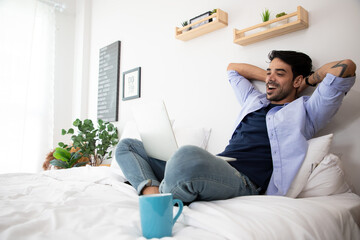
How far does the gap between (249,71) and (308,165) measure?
2.41 ft

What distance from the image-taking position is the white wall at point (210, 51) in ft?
4.70

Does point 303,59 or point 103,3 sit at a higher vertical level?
point 103,3

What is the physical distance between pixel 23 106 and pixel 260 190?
3.03 meters

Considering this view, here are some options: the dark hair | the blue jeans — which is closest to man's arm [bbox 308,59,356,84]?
the dark hair

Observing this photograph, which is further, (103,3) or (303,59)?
(103,3)

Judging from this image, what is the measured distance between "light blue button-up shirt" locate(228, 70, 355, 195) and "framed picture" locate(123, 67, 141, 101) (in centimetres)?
161

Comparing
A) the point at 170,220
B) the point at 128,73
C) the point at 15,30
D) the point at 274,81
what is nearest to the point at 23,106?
the point at 15,30

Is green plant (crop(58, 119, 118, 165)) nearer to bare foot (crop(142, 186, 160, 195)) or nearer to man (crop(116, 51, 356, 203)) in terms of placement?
man (crop(116, 51, 356, 203))

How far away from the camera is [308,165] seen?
123 centimetres

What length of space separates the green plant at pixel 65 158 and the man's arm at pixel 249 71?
1.77 m

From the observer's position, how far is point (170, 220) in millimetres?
676

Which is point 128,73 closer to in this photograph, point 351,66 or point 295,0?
point 295,0

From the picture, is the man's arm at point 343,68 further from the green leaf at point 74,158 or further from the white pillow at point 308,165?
the green leaf at point 74,158

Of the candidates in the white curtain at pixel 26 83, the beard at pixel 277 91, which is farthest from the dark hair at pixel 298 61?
the white curtain at pixel 26 83
